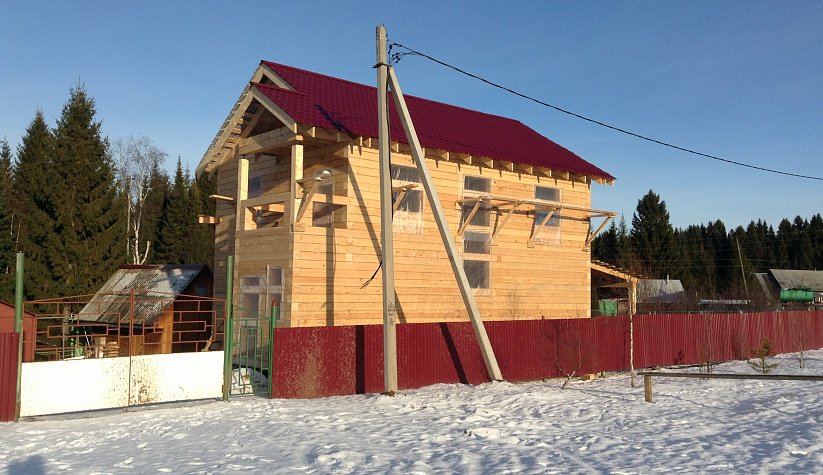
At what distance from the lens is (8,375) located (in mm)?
11742

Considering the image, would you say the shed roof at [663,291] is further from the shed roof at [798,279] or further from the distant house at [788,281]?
the shed roof at [798,279]

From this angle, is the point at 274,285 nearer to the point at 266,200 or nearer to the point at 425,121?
the point at 266,200

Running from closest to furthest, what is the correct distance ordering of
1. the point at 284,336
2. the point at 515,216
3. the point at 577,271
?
the point at 284,336, the point at 515,216, the point at 577,271

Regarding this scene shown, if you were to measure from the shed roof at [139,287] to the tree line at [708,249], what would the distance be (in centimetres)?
2476

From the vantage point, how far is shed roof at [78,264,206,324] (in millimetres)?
21797

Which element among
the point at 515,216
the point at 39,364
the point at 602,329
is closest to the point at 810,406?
the point at 602,329

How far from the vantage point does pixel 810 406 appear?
42.0 ft

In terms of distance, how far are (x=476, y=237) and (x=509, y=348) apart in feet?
12.7

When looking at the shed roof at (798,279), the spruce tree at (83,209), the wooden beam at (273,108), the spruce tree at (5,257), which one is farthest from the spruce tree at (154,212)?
the shed roof at (798,279)

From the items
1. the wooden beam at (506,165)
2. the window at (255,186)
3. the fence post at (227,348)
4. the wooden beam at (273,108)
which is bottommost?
the fence post at (227,348)

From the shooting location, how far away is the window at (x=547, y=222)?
70.8 ft

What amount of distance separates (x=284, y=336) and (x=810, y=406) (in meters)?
10.3

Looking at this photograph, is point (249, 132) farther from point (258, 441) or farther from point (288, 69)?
point (258, 441)

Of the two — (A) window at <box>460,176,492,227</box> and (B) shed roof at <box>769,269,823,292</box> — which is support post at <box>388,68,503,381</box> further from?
(B) shed roof at <box>769,269,823,292</box>
